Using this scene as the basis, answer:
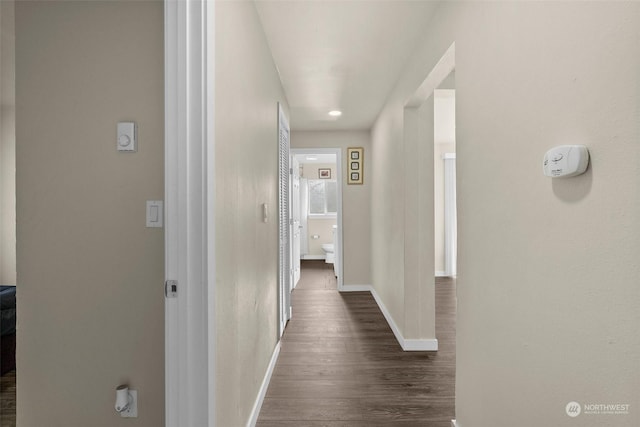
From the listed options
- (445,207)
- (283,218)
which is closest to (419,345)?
(283,218)

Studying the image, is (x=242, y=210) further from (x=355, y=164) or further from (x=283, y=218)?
(x=355, y=164)

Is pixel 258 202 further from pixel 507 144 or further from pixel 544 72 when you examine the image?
pixel 544 72

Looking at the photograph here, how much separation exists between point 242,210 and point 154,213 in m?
0.46

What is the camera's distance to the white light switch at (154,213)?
1.28 metres

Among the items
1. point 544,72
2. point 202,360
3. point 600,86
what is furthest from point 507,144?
point 202,360

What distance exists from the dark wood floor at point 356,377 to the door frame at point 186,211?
36.9 inches

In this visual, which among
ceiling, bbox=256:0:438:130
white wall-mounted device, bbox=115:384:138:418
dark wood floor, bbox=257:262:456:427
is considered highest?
ceiling, bbox=256:0:438:130

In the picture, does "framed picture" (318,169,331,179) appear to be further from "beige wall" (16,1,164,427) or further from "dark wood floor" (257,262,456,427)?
"beige wall" (16,1,164,427)

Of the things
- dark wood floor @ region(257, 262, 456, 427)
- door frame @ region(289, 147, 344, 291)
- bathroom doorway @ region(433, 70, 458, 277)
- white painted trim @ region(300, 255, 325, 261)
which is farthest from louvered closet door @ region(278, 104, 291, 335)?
white painted trim @ region(300, 255, 325, 261)

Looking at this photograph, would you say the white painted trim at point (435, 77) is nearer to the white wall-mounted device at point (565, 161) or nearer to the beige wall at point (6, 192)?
the white wall-mounted device at point (565, 161)

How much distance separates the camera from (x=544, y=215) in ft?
3.25

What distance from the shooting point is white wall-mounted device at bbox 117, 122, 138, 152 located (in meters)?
1.28

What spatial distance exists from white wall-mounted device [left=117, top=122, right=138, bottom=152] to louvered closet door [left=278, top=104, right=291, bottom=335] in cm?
168

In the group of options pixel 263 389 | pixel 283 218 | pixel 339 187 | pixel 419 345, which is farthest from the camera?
pixel 339 187
